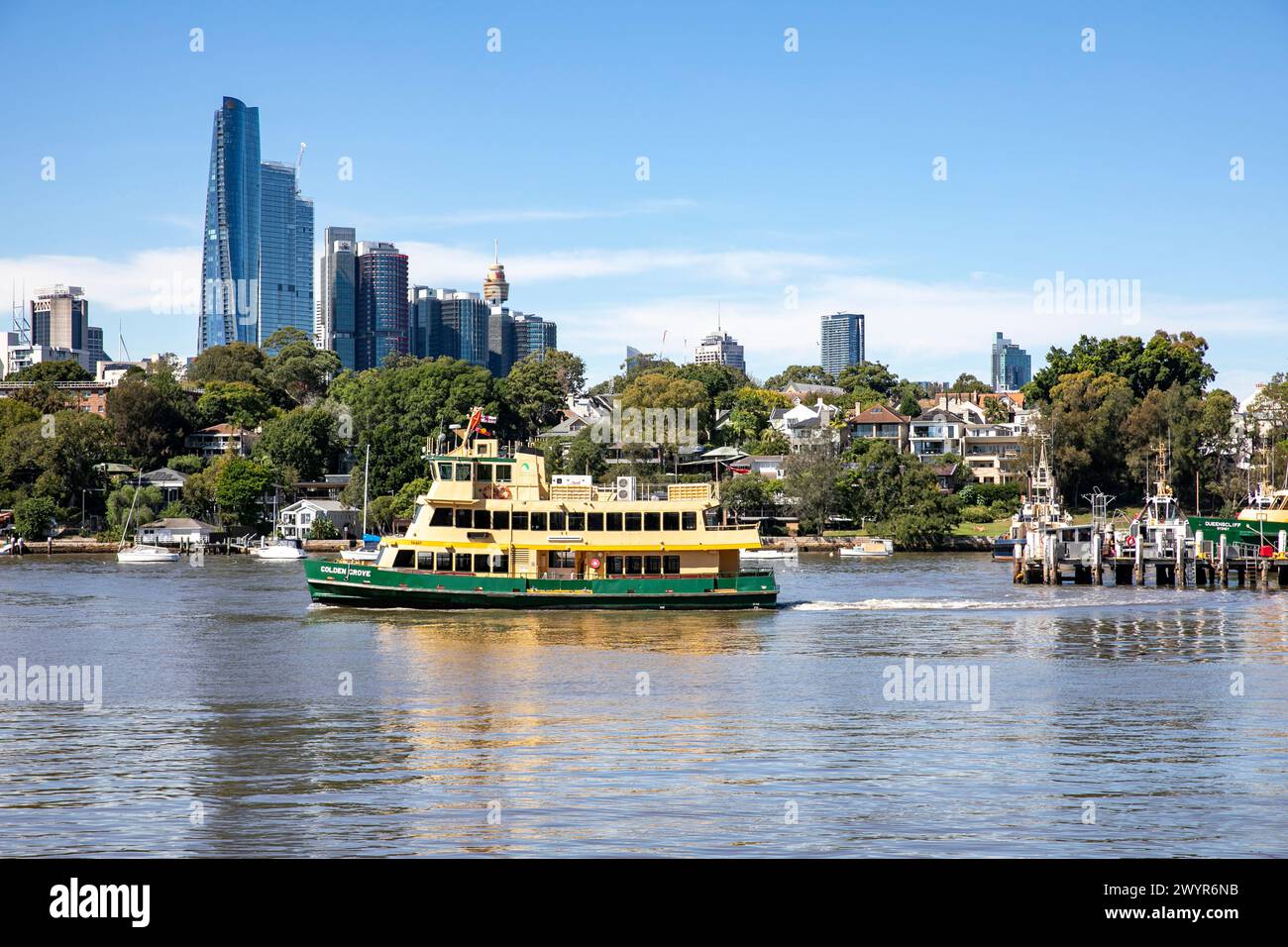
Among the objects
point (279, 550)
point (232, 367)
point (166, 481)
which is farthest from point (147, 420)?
point (279, 550)

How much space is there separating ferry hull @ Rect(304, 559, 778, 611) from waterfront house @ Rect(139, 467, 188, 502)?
7765 centimetres

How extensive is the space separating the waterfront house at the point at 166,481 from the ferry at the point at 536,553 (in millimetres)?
77557

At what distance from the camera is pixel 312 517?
399 ft

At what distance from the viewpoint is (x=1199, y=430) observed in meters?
120

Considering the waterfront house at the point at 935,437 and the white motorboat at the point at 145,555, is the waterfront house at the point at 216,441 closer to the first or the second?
the white motorboat at the point at 145,555

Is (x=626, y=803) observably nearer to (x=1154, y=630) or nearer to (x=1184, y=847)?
(x=1184, y=847)

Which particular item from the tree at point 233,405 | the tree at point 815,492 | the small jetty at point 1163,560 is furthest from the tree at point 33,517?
the small jetty at point 1163,560

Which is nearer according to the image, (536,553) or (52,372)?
(536,553)

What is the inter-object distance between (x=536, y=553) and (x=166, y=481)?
270 ft

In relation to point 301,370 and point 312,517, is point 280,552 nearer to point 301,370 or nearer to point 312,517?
point 312,517

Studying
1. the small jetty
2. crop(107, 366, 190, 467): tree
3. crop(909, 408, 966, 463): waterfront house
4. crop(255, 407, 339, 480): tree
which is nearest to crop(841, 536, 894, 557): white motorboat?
the small jetty

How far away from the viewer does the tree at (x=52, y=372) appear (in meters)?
159
